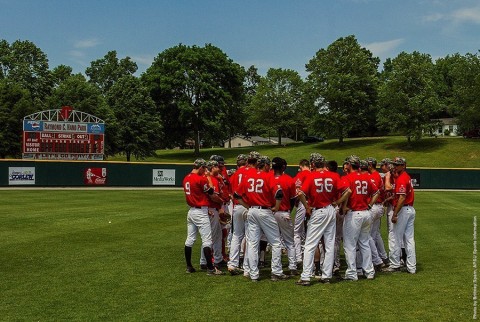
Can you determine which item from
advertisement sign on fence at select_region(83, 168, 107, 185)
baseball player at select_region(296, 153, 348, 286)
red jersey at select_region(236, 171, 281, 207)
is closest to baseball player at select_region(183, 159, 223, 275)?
red jersey at select_region(236, 171, 281, 207)

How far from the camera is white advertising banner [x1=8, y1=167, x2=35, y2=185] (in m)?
34.7

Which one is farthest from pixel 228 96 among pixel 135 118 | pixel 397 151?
pixel 397 151

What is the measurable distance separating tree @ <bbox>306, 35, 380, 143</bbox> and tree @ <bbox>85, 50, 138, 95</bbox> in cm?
4157

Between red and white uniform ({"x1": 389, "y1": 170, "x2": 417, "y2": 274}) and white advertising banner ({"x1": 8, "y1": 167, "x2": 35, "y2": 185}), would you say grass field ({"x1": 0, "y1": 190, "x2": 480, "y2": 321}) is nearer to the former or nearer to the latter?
red and white uniform ({"x1": 389, "y1": 170, "x2": 417, "y2": 274})

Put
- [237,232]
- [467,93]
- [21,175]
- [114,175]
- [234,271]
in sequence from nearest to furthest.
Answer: [234,271], [237,232], [21,175], [114,175], [467,93]

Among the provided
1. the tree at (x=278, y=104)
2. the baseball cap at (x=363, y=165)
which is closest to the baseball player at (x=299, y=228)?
the baseball cap at (x=363, y=165)

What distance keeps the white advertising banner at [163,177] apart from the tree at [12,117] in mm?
26064

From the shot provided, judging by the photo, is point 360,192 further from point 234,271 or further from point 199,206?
point 199,206

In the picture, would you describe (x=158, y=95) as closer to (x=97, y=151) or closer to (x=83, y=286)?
(x=97, y=151)

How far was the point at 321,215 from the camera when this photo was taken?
8961 millimetres

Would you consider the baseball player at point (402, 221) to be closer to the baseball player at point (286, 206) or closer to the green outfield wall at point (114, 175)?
the baseball player at point (286, 206)

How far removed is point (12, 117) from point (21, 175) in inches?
989

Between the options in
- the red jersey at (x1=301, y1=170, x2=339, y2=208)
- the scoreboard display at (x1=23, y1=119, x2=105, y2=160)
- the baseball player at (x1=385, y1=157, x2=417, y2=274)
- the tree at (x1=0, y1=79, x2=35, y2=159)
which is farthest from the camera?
the tree at (x1=0, y1=79, x2=35, y2=159)

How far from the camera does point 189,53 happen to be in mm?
74562
